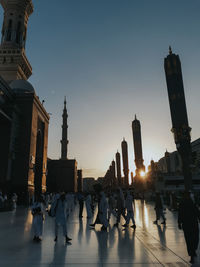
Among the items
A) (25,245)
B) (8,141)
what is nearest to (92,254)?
(25,245)

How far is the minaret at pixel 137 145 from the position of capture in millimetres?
121750

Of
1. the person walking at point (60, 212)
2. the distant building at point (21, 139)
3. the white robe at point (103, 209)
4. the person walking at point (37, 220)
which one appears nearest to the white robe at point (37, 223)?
the person walking at point (37, 220)

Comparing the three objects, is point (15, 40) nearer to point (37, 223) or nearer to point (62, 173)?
point (62, 173)

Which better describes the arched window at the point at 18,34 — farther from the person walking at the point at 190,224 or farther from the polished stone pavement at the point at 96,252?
the person walking at the point at 190,224

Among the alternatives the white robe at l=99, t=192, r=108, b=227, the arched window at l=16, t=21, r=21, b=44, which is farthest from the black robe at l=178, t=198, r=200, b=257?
the arched window at l=16, t=21, r=21, b=44

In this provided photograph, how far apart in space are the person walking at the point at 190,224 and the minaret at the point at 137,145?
106983 millimetres

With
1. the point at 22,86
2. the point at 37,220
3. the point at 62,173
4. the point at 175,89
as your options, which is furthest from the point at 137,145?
the point at 37,220

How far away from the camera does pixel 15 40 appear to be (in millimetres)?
48438

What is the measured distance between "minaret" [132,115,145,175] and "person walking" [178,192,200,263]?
351 ft

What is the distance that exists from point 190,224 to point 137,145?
13966 cm

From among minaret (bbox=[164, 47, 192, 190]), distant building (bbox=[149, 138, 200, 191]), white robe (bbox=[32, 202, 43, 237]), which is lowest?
white robe (bbox=[32, 202, 43, 237])

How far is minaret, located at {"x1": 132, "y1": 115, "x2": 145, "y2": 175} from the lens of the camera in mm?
121750

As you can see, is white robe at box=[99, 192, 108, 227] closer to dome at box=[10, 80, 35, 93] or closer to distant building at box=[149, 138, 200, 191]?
dome at box=[10, 80, 35, 93]

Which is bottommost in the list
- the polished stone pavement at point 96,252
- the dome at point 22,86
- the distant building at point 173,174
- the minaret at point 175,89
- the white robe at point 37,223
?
the polished stone pavement at point 96,252
